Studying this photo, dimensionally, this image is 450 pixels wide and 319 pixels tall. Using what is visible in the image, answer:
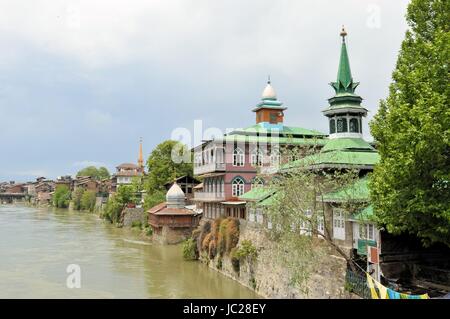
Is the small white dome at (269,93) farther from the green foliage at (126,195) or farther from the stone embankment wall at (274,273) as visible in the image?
the green foliage at (126,195)

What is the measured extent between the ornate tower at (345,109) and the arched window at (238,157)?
37.7ft

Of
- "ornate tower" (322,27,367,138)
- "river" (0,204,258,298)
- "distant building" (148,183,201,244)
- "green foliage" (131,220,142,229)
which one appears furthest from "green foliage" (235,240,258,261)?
"green foliage" (131,220,142,229)

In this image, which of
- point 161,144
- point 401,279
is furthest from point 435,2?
point 161,144

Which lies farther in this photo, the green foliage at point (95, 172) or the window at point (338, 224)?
the green foliage at point (95, 172)

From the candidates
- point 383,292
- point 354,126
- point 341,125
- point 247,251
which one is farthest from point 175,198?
point 383,292

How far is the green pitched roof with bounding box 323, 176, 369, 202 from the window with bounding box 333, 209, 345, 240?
Result: 86 centimetres

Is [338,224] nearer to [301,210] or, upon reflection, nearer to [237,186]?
[301,210]

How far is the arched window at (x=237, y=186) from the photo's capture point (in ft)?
A: 119

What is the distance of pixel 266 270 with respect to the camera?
25156 millimetres

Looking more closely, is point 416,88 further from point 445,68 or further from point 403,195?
point 403,195

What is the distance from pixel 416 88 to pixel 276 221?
8042 mm

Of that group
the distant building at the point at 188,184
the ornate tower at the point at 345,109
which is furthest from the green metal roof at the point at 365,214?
the distant building at the point at 188,184

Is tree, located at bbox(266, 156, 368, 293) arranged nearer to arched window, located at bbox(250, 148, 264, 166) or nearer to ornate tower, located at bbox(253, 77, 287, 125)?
arched window, located at bbox(250, 148, 264, 166)
